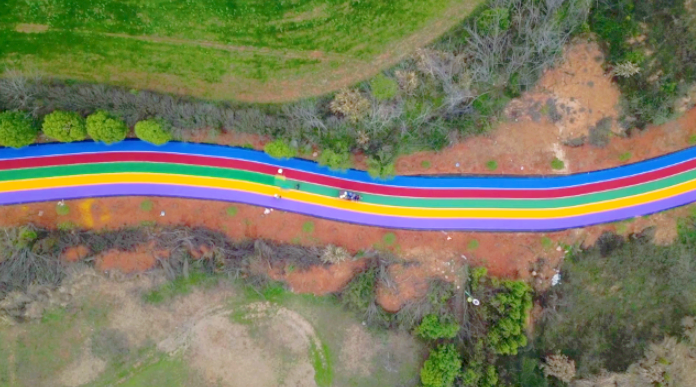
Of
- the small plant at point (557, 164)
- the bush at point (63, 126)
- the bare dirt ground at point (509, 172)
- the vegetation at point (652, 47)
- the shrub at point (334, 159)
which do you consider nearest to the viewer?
the bush at point (63, 126)

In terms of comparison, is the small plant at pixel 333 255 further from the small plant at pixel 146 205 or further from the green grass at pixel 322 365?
the small plant at pixel 146 205

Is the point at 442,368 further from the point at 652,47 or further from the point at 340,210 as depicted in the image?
the point at 652,47

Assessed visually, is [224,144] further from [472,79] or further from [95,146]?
[472,79]

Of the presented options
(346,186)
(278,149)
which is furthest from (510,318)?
(278,149)

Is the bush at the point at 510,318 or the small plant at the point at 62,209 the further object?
the small plant at the point at 62,209

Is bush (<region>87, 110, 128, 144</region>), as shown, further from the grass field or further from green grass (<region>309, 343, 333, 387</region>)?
green grass (<region>309, 343, 333, 387</region>)

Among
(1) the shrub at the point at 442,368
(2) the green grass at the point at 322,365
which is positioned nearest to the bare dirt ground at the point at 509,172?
(2) the green grass at the point at 322,365
